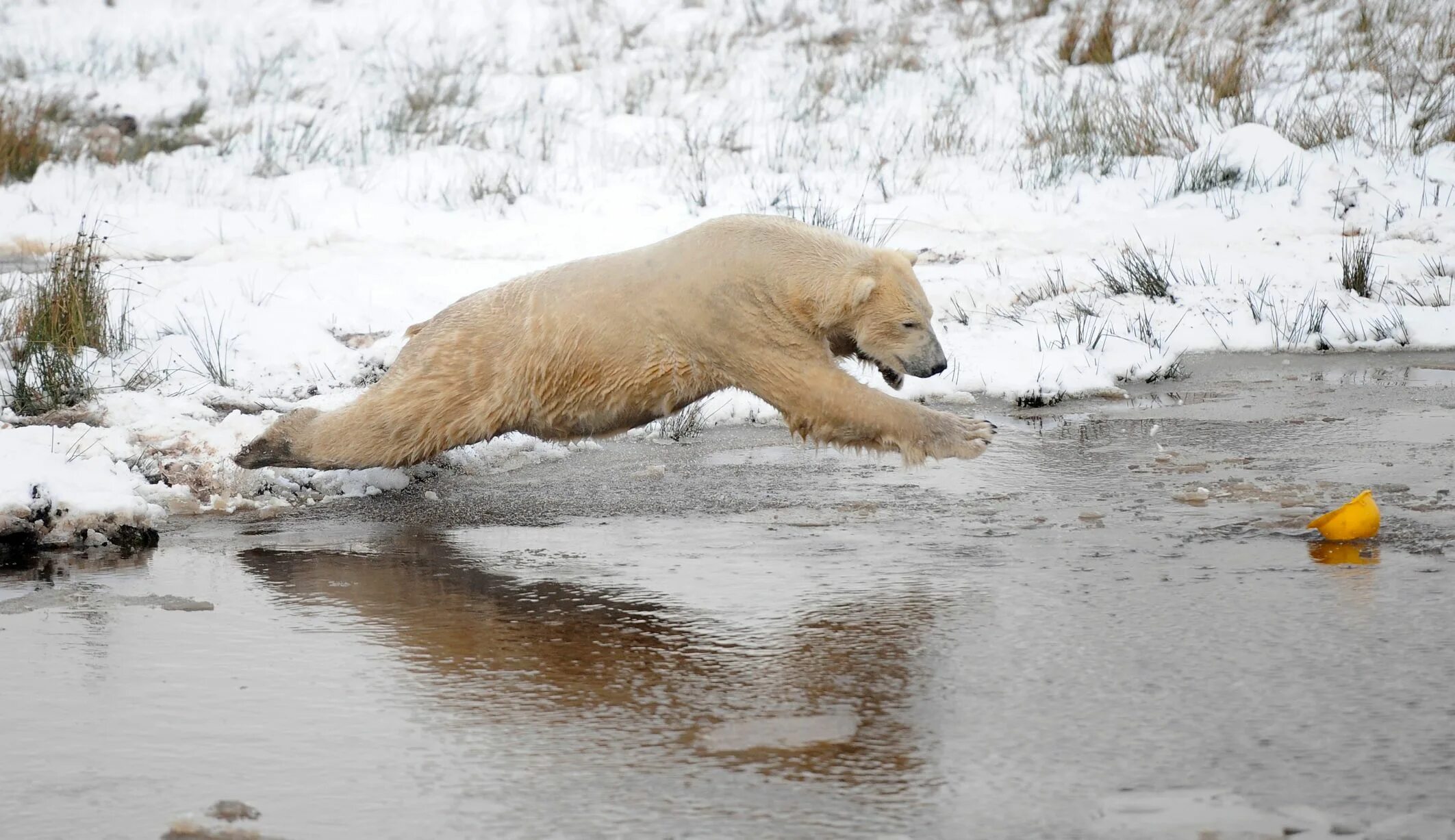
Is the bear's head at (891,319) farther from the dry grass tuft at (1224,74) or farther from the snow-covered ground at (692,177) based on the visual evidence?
the dry grass tuft at (1224,74)

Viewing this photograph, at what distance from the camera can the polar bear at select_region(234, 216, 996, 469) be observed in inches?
205

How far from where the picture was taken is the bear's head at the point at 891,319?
17.1ft

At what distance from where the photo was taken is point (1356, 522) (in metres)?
4.12

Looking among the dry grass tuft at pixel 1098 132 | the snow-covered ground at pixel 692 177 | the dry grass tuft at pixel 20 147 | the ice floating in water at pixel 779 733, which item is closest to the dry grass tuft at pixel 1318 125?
the snow-covered ground at pixel 692 177

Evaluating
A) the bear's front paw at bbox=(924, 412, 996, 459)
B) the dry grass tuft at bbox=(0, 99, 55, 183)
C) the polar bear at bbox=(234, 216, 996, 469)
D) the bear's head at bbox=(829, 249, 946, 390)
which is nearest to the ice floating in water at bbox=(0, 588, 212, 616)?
the polar bear at bbox=(234, 216, 996, 469)

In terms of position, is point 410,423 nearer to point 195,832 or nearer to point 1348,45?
point 195,832

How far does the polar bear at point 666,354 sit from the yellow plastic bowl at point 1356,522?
1.36 metres

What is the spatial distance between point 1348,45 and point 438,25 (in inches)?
428

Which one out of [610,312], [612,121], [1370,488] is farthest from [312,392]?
[612,121]

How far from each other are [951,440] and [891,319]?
482mm

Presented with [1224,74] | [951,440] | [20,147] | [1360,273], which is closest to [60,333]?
[951,440]

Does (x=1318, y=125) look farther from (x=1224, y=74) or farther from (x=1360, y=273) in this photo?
(x=1360, y=273)

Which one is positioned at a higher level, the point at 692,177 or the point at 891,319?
the point at 692,177

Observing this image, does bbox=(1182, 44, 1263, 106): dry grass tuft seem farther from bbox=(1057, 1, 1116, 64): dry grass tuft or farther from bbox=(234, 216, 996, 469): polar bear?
bbox=(234, 216, 996, 469): polar bear
